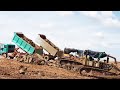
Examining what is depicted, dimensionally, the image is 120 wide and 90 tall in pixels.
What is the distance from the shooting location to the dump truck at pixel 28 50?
24375 mm

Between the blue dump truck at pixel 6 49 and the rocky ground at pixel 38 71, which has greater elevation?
the blue dump truck at pixel 6 49

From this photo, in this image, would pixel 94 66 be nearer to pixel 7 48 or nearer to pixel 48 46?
pixel 48 46

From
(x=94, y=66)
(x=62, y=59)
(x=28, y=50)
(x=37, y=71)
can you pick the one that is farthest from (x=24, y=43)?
(x=94, y=66)

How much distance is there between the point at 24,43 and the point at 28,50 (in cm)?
76

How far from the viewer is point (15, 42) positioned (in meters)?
25.3

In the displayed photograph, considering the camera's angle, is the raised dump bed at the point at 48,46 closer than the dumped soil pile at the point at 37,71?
No

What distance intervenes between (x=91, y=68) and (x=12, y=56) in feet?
27.8

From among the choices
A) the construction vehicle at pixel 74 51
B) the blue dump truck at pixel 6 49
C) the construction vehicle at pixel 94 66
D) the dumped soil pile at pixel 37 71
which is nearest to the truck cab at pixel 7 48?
the blue dump truck at pixel 6 49

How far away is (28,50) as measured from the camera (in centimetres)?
2456

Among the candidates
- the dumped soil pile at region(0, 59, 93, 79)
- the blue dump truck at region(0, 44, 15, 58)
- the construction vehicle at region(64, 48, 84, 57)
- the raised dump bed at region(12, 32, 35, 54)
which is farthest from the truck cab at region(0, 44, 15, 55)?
the construction vehicle at region(64, 48, 84, 57)

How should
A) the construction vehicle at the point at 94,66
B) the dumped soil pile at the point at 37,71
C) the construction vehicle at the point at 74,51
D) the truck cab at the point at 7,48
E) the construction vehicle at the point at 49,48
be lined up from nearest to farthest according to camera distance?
the dumped soil pile at the point at 37,71 → the construction vehicle at the point at 94,66 → the construction vehicle at the point at 74,51 → the construction vehicle at the point at 49,48 → the truck cab at the point at 7,48

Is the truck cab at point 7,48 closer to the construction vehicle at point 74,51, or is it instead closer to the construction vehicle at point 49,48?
the construction vehicle at point 49,48
